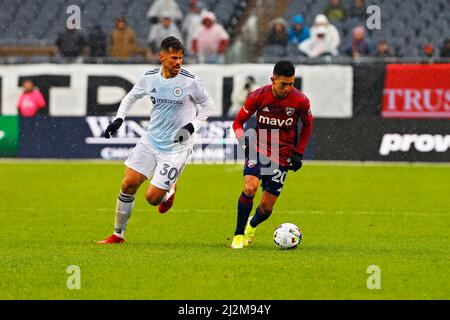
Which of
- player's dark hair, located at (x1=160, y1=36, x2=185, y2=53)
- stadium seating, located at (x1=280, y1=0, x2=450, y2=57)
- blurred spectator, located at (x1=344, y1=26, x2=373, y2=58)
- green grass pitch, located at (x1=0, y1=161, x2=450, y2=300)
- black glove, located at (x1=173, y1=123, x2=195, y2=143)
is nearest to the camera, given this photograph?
green grass pitch, located at (x1=0, y1=161, x2=450, y2=300)

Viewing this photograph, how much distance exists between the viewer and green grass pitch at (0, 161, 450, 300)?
8.92 metres

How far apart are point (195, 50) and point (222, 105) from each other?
Answer: 2.03 m

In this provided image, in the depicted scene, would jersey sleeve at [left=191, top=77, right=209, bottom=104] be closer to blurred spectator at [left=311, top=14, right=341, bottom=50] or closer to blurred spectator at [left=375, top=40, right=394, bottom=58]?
blurred spectator at [left=375, top=40, right=394, bottom=58]

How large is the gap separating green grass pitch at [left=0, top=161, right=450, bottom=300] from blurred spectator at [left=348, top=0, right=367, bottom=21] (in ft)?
16.2

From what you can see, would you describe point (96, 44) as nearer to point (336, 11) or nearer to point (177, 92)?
point (336, 11)

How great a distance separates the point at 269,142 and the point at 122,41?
13567 millimetres

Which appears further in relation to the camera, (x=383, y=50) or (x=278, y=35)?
(x=278, y=35)

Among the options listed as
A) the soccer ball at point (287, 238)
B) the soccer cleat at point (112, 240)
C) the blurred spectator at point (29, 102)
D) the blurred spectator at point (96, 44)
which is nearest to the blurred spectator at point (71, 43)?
the blurred spectator at point (96, 44)

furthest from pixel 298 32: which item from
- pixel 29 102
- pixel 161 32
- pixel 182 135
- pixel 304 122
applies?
pixel 304 122

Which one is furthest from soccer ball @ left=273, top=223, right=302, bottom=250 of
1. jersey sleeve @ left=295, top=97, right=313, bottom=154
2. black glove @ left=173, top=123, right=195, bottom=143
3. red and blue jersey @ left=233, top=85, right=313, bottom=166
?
black glove @ left=173, top=123, right=195, bottom=143

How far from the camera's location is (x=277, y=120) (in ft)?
37.4

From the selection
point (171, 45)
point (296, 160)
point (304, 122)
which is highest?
point (171, 45)

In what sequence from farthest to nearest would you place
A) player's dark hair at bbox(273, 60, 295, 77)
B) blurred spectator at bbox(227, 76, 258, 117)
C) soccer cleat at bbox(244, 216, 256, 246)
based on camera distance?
blurred spectator at bbox(227, 76, 258, 117)
soccer cleat at bbox(244, 216, 256, 246)
player's dark hair at bbox(273, 60, 295, 77)
